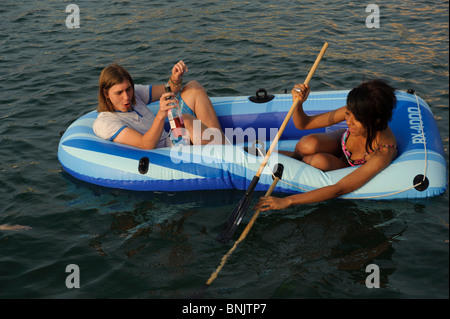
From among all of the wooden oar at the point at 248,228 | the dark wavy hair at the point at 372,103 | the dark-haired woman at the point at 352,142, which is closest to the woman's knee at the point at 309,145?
the dark-haired woman at the point at 352,142

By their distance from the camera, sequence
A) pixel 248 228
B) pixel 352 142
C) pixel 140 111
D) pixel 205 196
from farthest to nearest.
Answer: pixel 140 111
pixel 205 196
pixel 352 142
pixel 248 228

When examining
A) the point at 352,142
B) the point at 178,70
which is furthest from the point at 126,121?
the point at 352,142

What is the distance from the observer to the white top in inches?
185

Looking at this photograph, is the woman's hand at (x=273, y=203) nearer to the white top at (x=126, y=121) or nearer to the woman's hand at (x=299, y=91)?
the woman's hand at (x=299, y=91)

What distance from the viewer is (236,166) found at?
15.0ft

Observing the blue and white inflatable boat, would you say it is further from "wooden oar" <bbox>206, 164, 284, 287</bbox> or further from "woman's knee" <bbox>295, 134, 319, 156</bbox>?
"woman's knee" <bbox>295, 134, 319, 156</bbox>

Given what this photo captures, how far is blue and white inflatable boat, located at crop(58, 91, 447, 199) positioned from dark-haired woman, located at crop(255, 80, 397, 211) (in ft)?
0.41

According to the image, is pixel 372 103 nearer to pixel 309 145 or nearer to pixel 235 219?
pixel 309 145

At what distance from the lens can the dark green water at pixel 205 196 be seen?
3754 mm

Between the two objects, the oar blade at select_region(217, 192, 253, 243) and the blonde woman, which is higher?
the blonde woman

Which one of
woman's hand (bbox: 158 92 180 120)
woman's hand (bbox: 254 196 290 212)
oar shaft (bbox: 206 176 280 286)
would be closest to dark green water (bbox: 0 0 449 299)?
oar shaft (bbox: 206 176 280 286)

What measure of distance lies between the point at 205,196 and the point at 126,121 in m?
1.01

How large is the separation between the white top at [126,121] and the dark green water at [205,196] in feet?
1.80
